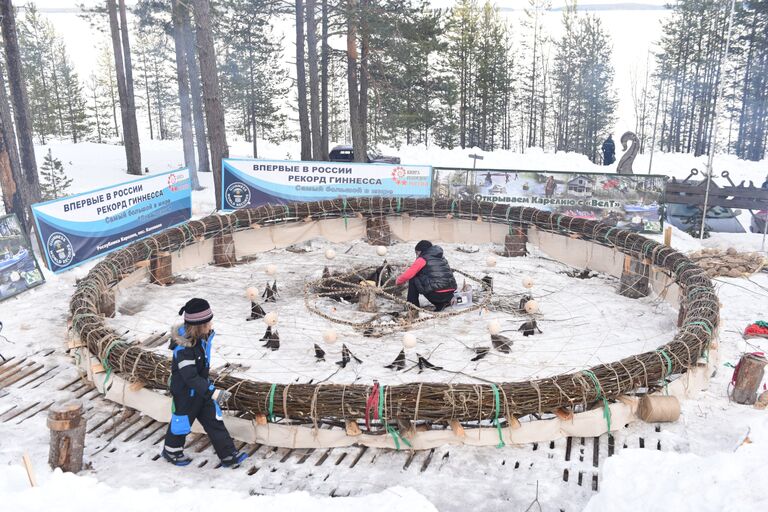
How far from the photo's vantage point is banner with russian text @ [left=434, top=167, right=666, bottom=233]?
40.3 feet

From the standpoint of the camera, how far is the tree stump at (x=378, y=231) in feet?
38.5

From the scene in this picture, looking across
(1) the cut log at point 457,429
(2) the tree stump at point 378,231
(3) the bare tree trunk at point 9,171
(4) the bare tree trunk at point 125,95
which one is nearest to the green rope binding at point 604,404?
(1) the cut log at point 457,429

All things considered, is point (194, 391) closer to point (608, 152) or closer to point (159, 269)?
point (159, 269)

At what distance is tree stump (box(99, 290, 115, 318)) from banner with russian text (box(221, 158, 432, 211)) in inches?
197

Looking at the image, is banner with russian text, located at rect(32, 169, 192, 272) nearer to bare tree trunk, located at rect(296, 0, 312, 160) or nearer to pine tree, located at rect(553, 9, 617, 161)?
bare tree trunk, located at rect(296, 0, 312, 160)

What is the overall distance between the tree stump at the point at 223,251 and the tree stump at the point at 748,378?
7.82m

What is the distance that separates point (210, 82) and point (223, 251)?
523 cm

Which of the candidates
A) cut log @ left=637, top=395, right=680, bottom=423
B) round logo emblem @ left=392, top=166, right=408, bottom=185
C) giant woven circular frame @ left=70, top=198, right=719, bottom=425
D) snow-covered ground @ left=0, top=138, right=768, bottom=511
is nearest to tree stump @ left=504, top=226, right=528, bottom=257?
round logo emblem @ left=392, top=166, right=408, bottom=185

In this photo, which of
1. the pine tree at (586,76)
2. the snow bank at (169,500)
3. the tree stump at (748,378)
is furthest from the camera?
the pine tree at (586,76)

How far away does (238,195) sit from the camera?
41.5 ft

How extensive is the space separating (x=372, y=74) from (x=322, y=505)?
16.5 metres

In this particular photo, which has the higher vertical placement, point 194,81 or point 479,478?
point 194,81

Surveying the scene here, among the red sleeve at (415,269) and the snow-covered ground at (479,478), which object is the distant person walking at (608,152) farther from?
the red sleeve at (415,269)

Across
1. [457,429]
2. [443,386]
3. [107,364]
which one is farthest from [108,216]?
[457,429]
